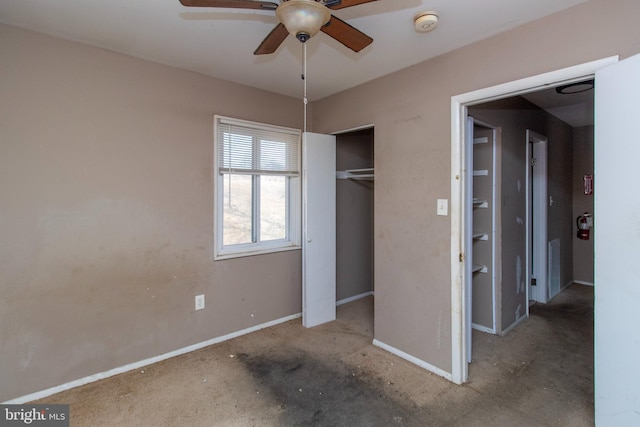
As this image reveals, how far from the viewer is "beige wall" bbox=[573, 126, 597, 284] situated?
457 cm

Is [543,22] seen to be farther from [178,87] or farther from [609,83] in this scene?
[178,87]

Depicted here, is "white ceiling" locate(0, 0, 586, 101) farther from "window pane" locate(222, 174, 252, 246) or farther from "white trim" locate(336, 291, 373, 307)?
"white trim" locate(336, 291, 373, 307)

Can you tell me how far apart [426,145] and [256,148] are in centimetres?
161

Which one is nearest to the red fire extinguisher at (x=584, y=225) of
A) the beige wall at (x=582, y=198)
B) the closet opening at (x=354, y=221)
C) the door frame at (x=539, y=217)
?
the beige wall at (x=582, y=198)

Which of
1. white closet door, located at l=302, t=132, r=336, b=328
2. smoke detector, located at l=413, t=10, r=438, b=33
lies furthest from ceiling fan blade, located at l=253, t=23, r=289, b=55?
white closet door, located at l=302, t=132, r=336, b=328

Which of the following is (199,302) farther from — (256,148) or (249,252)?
(256,148)

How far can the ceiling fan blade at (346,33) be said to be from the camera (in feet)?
4.65

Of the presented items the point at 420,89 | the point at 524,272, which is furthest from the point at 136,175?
the point at 524,272

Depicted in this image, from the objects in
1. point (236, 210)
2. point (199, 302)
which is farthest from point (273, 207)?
point (199, 302)

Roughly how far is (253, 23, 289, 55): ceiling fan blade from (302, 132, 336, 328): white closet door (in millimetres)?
1430

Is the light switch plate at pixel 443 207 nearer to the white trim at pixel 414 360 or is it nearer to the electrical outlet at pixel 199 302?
the white trim at pixel 414 360

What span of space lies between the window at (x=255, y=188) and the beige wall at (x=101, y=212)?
12 cm

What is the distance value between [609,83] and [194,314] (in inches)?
125

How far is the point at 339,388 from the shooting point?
218cm
